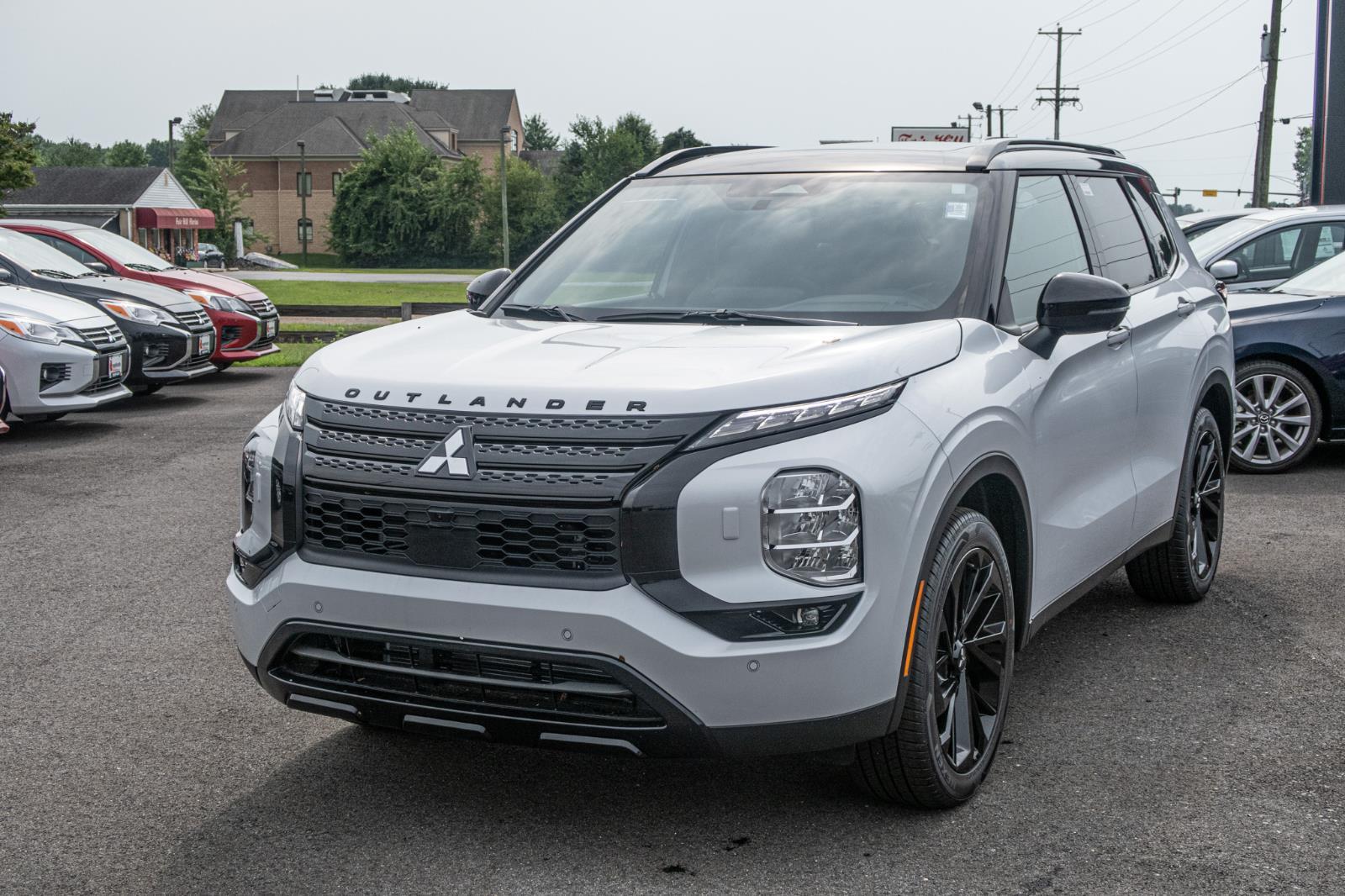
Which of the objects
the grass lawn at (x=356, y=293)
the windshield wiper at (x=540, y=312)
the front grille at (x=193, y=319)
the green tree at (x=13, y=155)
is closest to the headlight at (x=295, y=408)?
the windshield wiper at (x=540, y=312)

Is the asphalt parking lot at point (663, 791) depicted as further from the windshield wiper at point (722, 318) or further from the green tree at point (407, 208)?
the green tree at point (407, 208)

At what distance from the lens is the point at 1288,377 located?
9766 mm

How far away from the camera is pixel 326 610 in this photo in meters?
3.65

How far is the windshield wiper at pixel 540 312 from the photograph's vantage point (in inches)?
185

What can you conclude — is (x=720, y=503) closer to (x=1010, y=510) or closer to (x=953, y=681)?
(x=953, y=681)

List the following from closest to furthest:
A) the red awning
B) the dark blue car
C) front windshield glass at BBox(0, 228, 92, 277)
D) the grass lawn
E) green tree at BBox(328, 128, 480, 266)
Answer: the dark blue car, front windshield glass at BBox(0, 228, 92, 277), the grass lawn, the red awning, green tree at BBox(328, 128, 480, 266)

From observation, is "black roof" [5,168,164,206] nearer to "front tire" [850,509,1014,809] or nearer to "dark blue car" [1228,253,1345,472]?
"dark blue car" [1228,253,1345,472]

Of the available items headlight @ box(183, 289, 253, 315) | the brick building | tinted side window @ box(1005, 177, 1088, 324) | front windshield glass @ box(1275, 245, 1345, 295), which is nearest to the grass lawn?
headlight @ box(183, 289, 253, 315)

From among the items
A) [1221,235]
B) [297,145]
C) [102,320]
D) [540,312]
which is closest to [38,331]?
[102,320]

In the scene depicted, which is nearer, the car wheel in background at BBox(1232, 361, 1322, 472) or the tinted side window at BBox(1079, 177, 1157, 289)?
the tinted side window at BBox(1079, 177, 1157, 289)

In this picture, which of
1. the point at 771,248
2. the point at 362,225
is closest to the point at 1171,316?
the point at 771,248

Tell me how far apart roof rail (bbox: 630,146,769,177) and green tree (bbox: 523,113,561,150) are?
150097 mm

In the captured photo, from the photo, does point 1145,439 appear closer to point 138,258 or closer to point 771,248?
point 771,248

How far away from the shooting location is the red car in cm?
1570
